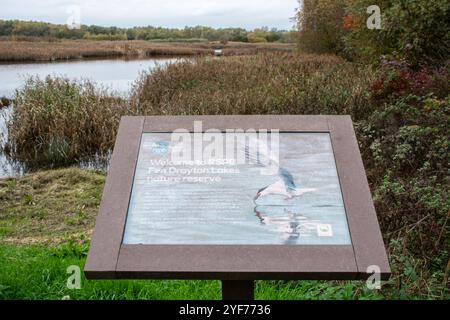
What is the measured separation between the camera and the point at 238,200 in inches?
116

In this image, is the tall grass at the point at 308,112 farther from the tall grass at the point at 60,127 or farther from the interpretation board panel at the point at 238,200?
the interpretation board panel at the point at 238,200

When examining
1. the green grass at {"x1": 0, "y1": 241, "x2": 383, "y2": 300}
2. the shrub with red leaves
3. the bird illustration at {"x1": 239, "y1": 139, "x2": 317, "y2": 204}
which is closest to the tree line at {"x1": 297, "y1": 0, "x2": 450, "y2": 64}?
the shrub with red leaves

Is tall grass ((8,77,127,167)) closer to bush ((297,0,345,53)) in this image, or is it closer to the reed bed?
the reed bed

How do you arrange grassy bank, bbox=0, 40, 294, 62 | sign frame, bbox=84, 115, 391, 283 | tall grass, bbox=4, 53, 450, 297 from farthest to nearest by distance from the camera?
grassy bank, bbox=0, 40, 294, 62, tall grass, bbox=4, 53, 450, 297, sign frame, bbox=84, 115, 391, 283

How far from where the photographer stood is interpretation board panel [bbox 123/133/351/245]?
2781 millimetres

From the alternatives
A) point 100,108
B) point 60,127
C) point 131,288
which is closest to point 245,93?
point 100,108

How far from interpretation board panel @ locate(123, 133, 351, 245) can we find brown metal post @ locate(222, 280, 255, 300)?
0.30 metres

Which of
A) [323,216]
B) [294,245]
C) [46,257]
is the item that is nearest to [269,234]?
[294,245]

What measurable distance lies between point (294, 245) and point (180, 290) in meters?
1.47

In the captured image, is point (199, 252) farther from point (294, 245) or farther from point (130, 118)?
point (130, 118)

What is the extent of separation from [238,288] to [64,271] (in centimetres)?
187

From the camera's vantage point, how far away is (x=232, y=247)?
8.92 ft

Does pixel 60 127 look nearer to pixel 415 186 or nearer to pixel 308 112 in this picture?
pixel 308 112

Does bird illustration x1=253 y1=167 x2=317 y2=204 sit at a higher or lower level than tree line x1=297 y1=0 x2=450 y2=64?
lower
